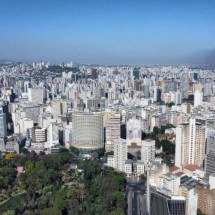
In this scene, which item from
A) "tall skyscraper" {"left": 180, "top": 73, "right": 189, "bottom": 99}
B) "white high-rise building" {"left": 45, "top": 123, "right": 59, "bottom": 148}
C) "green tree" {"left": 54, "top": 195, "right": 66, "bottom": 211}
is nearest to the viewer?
"green tree" {"left": 54, "top": 195, "right": 66, "bottom": 211}

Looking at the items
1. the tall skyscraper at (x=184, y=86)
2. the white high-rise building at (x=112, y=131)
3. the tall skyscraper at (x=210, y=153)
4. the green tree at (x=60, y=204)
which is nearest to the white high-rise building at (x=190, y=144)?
the tall skyscraper at (x=210, y=153)

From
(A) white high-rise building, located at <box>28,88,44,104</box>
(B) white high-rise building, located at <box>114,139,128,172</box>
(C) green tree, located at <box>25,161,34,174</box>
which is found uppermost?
(A) white high-rise building, located at <box>28,88,44,104</box>

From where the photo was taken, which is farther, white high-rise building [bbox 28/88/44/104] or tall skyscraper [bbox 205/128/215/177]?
white high-rise building [bbox 28/88/44/104]

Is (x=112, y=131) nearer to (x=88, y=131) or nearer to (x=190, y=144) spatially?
(x=88, y=131)

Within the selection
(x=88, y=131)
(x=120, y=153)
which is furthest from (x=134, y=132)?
(x=120, y=153)

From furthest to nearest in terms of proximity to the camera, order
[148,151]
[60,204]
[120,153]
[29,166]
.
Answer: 1. [148,151]
2. [120,153]
3. [29,166]
4. [60,204]

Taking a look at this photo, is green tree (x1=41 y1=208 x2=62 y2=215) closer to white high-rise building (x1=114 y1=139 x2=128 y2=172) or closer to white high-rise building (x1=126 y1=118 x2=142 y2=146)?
white high-rise building (x1=114 y1=139 x2=128 y2=172)

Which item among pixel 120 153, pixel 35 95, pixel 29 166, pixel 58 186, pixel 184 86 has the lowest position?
pixel 58 186

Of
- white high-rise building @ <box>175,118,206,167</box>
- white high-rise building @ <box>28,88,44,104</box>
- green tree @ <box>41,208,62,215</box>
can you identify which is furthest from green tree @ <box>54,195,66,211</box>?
white high-rise building @ <box>28,88,44,104</box>
